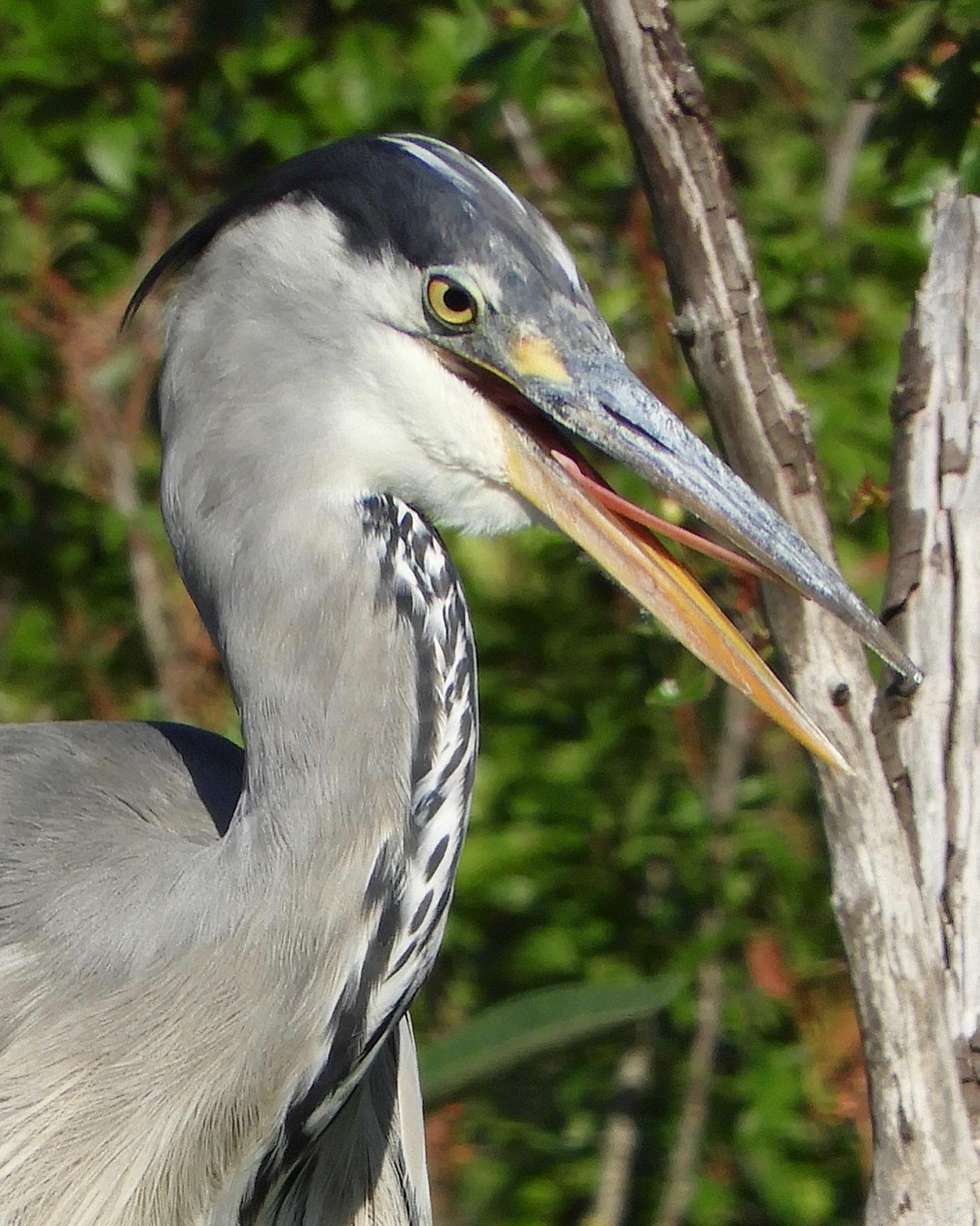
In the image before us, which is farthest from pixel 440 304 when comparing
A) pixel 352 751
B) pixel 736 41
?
pixel 736 41

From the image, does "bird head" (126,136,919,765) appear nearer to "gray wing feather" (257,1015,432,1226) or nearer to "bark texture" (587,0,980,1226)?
"bark texture" (587,0,980,1226)

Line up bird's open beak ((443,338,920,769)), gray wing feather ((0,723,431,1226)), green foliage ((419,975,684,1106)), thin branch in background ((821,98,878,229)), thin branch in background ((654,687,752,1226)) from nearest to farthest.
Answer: bird's open beak ((443,338,920,769)), gray wing feather ((0,723,431,1226)), green foliage ((419,975,684,1106)), thin branch in background ((654,687,752,1226)), thin branch in background ((821,98,878,229))

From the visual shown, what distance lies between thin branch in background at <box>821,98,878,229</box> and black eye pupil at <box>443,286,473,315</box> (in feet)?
4.95

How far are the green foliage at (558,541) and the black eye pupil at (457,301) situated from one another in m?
0.90

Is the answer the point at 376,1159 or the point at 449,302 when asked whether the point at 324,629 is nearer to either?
the point at 449,302

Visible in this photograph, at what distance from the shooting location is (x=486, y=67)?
1968 mm

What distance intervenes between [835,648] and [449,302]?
17.3 inches

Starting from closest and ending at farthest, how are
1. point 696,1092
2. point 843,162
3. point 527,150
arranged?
point 696,1092 → point 527,150 → point 843,162

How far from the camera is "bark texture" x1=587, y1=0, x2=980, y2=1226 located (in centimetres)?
141

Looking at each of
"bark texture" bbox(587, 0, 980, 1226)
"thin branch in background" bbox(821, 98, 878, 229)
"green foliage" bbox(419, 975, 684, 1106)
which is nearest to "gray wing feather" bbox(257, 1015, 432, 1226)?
"green foliage" bbox(419, 975, 684, 1106)

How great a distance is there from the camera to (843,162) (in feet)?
9.34

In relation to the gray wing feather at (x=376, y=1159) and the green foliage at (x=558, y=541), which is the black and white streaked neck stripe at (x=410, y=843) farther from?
the green foliage at (x=558, y=541)

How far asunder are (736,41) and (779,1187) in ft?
5.85

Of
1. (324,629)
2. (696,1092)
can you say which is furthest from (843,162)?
(324,629)
